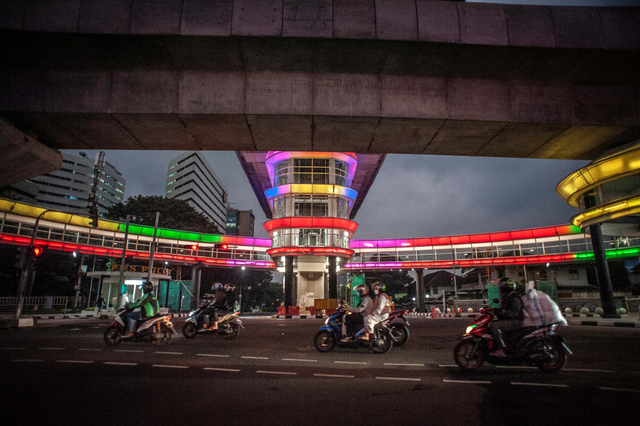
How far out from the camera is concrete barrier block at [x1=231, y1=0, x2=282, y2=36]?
7.23 m

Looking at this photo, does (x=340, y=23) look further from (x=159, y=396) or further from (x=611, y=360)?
(x=611, y=360)

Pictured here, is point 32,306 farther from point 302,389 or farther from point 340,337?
point 302,389

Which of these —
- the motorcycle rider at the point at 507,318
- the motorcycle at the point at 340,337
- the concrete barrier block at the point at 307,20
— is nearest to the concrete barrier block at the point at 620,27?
the motorcycle rider at the point at 507,318

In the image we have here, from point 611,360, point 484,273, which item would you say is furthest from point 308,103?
point 484,273

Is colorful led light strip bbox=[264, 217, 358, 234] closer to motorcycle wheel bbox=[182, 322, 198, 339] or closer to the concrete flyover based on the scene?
motorcycle wheel bbox=[182, 322, 198, 339]

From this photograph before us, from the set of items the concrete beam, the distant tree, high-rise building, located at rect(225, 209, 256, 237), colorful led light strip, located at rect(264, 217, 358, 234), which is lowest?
the concrete beam

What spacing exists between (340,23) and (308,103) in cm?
171

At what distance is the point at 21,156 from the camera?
872 cm

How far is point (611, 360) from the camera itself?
7.31 metres

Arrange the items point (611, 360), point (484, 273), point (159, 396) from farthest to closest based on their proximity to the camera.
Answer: point (484, 273)
point (611, 360)
point (159, 396)

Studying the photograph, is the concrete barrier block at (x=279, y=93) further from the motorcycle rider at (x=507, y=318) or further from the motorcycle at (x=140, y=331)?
the motorcycle at (x=140, y=331)

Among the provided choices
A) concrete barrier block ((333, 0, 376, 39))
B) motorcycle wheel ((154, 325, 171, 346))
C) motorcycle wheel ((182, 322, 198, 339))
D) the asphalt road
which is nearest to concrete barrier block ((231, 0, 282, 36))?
concrete barrier block ((333, 0, 376, 39))

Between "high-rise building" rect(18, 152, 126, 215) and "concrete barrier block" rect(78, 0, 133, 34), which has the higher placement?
"high-rise building" rect(18, 152, 126, 215)

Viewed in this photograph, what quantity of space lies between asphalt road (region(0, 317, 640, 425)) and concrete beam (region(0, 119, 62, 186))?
173 inches
